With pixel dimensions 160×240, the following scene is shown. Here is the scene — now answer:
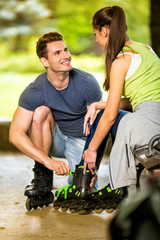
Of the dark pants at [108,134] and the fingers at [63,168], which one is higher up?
the dark pants at [108,134]

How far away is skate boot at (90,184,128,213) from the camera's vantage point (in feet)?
9.61

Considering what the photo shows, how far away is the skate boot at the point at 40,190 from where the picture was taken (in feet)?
10.6

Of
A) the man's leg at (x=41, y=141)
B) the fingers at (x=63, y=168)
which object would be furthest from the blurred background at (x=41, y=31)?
the fingers at (x=63, y=168)

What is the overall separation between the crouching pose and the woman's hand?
0.17 m

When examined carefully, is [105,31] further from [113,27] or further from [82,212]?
[82,212]

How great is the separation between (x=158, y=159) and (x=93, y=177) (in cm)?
61

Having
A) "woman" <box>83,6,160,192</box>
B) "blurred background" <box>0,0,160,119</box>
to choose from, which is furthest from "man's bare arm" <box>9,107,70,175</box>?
"blurred background" <box>0,0,160,119</box>

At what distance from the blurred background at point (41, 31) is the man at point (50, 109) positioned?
16.1ft

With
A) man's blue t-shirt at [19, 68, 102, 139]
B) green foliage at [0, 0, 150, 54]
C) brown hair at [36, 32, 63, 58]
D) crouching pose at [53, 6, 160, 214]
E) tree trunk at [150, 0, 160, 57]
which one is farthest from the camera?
green foliage at [0, 0, 150, 54]

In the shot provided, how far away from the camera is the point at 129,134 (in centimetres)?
274

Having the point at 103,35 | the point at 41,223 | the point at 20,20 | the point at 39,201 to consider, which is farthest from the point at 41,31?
the point at 41,223

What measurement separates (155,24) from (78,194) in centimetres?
307

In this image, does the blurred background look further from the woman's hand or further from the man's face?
the woman's hand

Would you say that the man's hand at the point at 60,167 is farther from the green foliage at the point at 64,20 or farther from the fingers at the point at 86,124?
the green foliage at the point at 64,20
